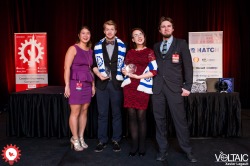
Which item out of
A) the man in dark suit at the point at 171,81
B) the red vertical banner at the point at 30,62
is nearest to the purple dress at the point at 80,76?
the man in dark suit at the point at 171,81

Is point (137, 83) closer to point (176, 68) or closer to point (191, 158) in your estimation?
point (176, 68)

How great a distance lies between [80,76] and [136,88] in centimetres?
62

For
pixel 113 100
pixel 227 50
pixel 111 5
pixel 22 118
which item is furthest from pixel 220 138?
pixel 111 5

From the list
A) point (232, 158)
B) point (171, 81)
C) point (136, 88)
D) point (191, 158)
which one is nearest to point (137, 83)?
point (136, 88)

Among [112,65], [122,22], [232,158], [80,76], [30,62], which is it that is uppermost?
[122,22]

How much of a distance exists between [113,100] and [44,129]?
3.86ft

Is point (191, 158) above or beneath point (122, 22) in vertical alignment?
beneath

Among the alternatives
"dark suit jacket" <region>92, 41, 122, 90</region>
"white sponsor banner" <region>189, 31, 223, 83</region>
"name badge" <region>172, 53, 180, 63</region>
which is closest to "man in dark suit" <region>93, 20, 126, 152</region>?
"dark suit jacket" <region>92, 41, 122, 90</region>

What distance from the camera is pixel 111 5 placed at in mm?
5922

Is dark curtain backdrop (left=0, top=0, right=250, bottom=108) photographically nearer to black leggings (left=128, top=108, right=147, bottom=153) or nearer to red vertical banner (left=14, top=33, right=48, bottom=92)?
red vertical banner (left=14, top=33, right=48, bottom=92)

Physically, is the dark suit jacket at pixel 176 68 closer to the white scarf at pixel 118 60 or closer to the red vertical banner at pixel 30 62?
the white scarf at pixel 118 60

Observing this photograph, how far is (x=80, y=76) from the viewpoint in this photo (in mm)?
2697

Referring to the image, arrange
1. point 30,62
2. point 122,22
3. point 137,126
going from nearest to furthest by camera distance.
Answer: point 137,126
point 30,62
point 122,22

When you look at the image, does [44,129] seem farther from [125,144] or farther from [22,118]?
[125,144]
